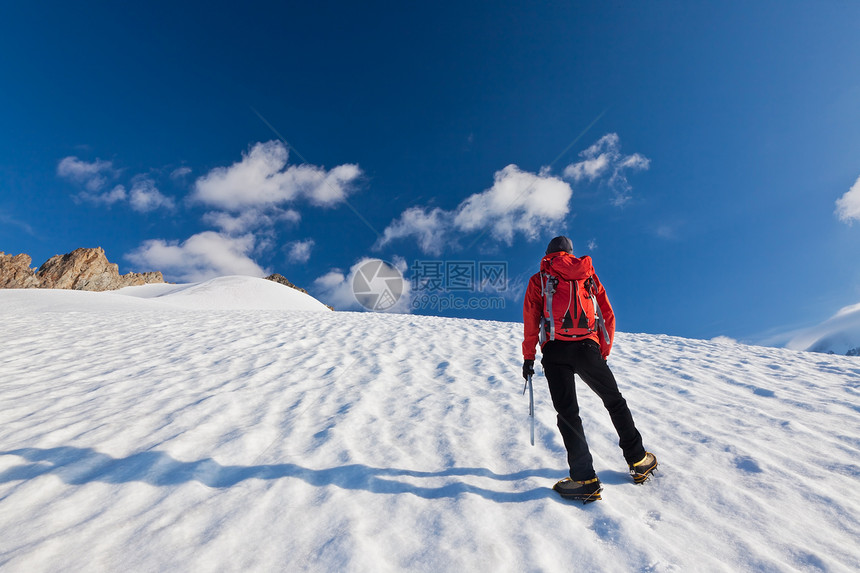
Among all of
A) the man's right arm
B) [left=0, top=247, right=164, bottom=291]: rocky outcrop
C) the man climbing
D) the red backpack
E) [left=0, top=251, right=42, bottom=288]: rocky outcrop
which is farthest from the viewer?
[left=0, top=247, right=164, bottom=291]: rocky outcrop

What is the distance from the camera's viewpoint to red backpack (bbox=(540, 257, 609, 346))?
324 centimetres

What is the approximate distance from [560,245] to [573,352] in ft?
3.55

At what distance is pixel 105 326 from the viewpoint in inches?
443

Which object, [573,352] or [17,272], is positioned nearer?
[573,352]

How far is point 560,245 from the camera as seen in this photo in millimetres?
3553

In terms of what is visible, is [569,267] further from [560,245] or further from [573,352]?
[573,352]

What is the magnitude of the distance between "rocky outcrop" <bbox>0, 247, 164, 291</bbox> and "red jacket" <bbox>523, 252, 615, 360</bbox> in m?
102

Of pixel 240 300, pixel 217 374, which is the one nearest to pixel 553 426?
pixel 217 374

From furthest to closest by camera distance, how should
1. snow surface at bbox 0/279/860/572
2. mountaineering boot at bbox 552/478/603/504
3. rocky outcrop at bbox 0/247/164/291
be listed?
rocky outcrop at bbox 0/247/164/291 < mountaineering boot at bbox 552/478/603/504 < snow surface at bbox 0/279/860/572

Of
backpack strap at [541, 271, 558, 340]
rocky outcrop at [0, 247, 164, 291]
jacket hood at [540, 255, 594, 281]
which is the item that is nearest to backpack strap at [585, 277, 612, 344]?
jacket hood at [540, 255, 594, 281]

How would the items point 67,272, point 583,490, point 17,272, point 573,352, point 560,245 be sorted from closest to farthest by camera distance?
1. point 583,490
2. point 573,352
3. point 560,245
4. point 17,272
5. point 67,272

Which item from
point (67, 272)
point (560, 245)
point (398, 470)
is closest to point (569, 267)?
point (560, 245)

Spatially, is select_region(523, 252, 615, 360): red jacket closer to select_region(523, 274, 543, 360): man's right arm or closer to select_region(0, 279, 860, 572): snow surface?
select_region(523, 274, 543, 360): man's right arm

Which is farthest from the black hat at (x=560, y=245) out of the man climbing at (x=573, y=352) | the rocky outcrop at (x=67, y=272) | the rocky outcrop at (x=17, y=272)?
the rocky outcrop at (x=17, y=272)
